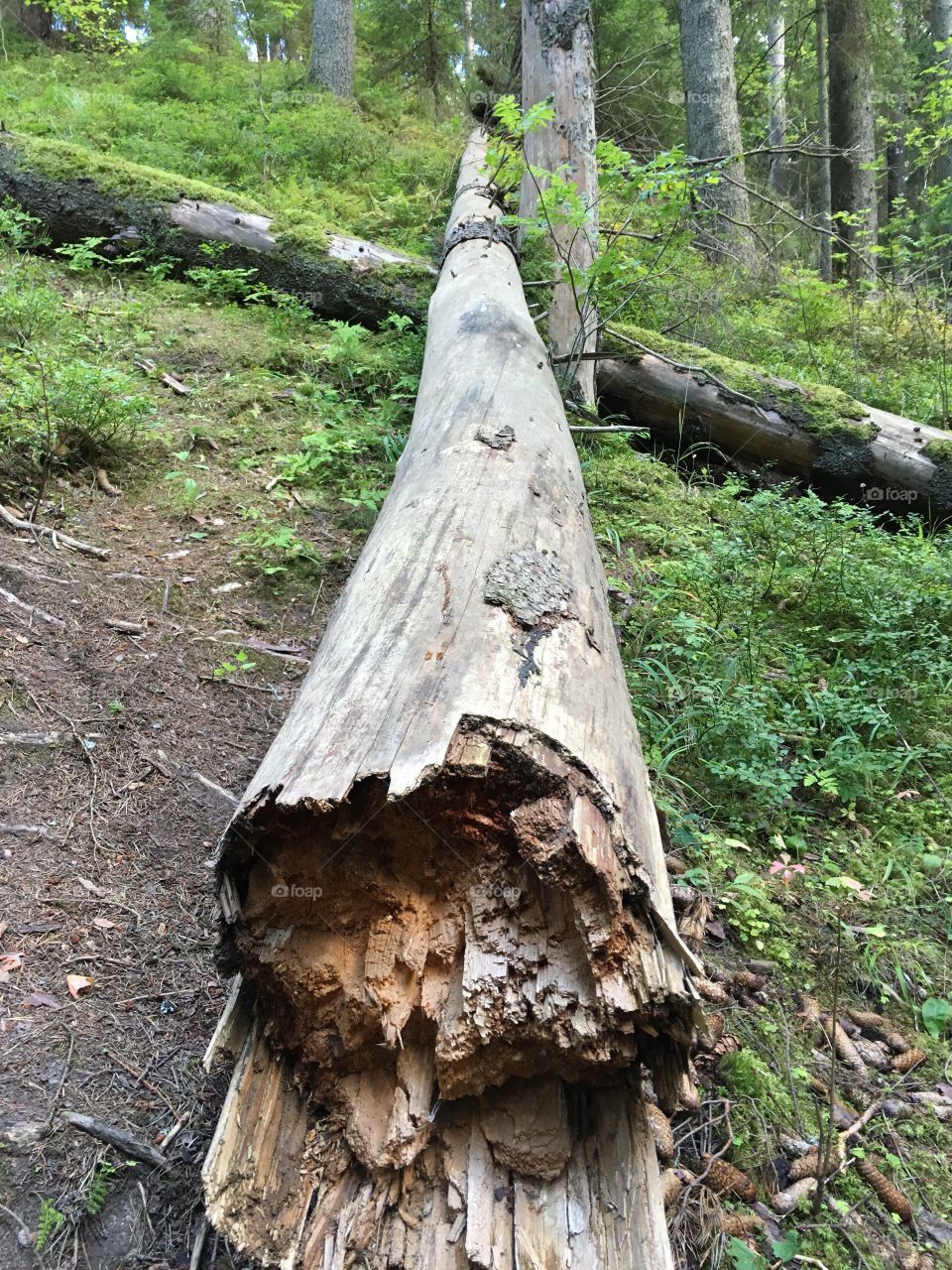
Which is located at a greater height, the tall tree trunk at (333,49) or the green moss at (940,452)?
the tall tree trunk at (333,49)

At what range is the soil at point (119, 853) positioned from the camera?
5.84 ft

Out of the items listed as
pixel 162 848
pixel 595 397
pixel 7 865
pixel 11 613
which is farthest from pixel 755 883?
pixel 595 397

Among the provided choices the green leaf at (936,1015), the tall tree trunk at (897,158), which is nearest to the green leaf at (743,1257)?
the green leaf at (936,1015)

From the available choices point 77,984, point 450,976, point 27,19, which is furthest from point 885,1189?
point 27,19

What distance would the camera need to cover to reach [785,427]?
247 inches

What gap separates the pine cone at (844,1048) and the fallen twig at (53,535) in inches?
150

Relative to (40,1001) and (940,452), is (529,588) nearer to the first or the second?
(40,1001)

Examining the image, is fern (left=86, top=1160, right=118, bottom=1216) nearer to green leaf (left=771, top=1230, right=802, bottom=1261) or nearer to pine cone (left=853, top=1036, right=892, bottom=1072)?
green leaf (left=771, top=1230, right=802, bottom=1261)

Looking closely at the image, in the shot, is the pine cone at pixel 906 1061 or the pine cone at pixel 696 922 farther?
the pine cone at pixel 696 922

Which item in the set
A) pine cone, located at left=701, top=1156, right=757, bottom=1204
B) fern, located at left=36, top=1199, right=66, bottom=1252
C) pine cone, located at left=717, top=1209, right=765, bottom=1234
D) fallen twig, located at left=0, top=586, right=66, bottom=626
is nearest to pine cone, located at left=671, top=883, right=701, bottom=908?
pine cone, located at left=701, top=1156, right=757, bottom=1204

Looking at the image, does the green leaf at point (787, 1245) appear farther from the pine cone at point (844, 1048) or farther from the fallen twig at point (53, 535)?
the fallen twig at point (53, 535)

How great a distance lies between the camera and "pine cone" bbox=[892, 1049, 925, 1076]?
7.72 ft

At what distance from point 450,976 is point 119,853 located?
158 cm

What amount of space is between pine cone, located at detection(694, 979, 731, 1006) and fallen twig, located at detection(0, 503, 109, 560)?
136 inches
